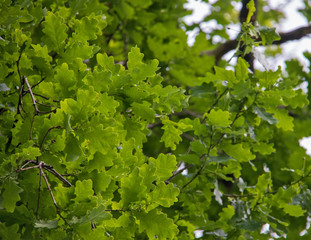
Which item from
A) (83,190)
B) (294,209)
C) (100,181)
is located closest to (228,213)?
(294,209)

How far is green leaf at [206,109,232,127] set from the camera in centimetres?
216

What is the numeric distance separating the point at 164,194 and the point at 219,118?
57 cm

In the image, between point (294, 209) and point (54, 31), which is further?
point (294, 209)

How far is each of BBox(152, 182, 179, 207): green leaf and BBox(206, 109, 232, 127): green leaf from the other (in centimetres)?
53

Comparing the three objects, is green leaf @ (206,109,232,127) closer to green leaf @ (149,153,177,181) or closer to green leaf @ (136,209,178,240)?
green leaf @ (149,153,177,181)

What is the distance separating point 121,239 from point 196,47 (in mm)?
2405

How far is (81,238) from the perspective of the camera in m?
1.58

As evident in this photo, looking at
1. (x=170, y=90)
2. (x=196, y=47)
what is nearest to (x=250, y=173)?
(x=196, y=47)

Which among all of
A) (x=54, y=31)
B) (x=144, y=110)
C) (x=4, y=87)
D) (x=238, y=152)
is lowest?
(x=238, y=152)

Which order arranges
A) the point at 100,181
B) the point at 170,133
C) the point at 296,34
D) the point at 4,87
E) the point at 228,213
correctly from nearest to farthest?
the point at 100,181 → the point at 4,87 → the point at 170,133 → the point at 228,213 → the point at 296,34

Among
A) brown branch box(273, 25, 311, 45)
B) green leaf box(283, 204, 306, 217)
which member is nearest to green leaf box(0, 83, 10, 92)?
green leaf box(283, 204, 306, 217)

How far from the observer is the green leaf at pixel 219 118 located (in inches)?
85.0

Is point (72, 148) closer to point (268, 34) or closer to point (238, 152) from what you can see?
point (238, 152)

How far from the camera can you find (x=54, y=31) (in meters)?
1.83
